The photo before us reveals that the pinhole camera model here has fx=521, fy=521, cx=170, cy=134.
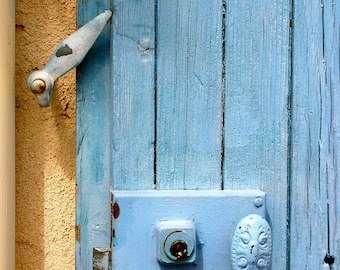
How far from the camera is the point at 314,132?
0.90 meters

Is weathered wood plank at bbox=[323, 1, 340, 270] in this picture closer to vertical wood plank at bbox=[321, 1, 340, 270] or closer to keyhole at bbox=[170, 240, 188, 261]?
vertical wood plank at bbox=[321, 1, 340, 270]

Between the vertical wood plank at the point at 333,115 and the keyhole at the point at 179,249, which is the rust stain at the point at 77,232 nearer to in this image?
the keyhole at the point at 179,249

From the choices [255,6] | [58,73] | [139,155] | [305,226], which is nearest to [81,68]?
[58,73]

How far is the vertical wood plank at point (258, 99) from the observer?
87cm

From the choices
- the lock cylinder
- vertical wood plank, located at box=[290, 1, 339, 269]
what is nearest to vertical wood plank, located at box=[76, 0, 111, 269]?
the lock cylinder

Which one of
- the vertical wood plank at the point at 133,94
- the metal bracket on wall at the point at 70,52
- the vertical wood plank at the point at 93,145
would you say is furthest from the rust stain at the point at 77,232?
the metal bracket on wall at the point at 70,52

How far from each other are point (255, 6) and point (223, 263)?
429 millimetres

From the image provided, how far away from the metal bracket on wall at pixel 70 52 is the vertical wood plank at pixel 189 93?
0.33 ft

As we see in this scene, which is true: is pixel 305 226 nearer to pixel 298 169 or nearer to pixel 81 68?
pixel 298 169

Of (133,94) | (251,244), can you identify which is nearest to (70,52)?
(133,94)

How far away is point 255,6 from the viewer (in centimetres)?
87

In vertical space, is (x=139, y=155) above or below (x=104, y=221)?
above

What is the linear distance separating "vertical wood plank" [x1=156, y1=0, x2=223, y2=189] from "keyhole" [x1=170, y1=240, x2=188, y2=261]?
10 centimetres

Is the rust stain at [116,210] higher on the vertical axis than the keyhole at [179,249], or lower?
higher
